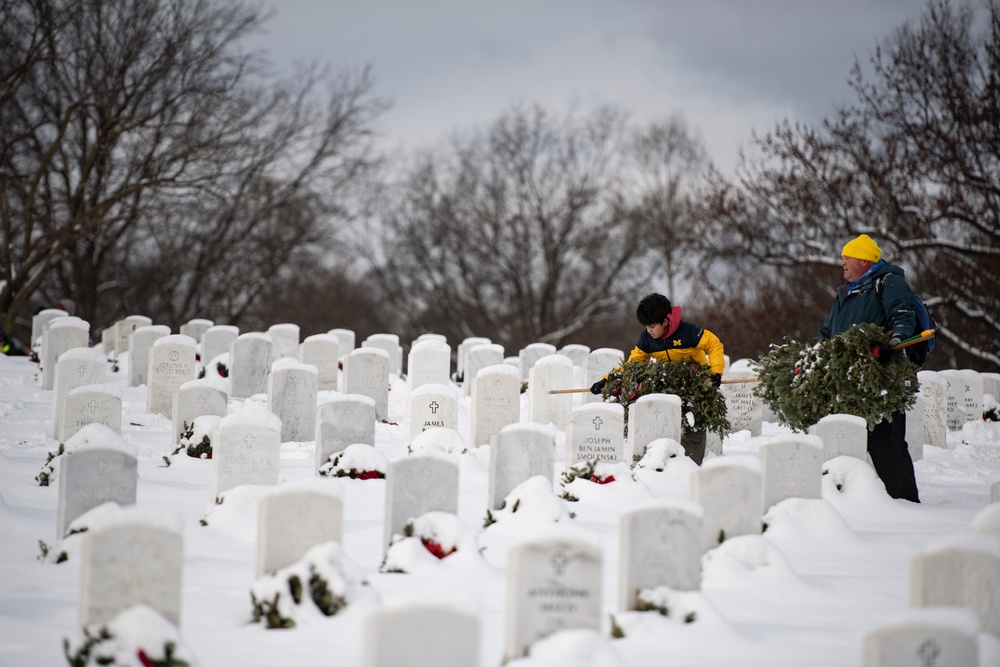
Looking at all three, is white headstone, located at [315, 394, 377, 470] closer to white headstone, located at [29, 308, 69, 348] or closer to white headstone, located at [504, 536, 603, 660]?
white headstone, located at [504, 536, 603, 660]

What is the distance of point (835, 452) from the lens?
859 centimetres

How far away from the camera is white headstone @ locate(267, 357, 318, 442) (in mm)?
10961

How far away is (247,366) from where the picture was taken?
44.7 ft

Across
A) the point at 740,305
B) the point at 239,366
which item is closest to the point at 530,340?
the point at 740,305

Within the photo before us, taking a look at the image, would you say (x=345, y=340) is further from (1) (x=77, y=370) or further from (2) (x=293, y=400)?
(1) (x=77, y=370)

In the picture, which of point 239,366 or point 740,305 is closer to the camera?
point 239,366

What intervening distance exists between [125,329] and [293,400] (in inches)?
311

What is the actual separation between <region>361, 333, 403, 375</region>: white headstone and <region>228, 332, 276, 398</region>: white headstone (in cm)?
291

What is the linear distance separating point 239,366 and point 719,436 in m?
6.67

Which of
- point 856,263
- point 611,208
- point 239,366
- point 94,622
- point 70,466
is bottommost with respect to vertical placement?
point 94,622

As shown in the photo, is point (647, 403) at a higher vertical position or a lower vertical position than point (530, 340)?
lower

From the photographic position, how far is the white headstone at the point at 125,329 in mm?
17281

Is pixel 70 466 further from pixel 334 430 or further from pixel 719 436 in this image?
pixel 719 436

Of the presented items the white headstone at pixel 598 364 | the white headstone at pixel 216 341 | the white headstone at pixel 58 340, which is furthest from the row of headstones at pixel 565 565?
the white headstone at pixel 216 341
